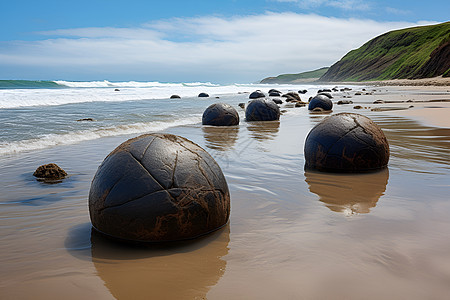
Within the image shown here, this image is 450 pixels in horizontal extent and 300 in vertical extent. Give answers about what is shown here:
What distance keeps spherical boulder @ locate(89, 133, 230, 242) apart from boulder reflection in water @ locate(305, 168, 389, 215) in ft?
5.17

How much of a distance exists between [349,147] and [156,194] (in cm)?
357

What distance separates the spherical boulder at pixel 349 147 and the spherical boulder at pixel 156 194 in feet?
9.25

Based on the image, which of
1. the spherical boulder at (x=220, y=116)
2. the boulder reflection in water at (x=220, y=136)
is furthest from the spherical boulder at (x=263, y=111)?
the boulder reflection in water at (x=220, y=136)

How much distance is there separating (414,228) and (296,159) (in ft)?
11.2

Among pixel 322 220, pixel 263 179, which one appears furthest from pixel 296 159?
pixel 322 220

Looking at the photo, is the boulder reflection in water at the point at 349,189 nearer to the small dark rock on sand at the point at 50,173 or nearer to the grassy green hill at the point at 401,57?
the small dark rock on sand at the point at 50,173

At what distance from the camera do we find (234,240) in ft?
10.9

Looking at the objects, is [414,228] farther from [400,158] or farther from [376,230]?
[400,158]

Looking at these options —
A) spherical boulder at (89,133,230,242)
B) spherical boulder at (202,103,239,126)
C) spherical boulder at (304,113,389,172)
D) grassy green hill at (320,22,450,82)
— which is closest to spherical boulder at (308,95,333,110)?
spherical boulder at (202,103,239,126)

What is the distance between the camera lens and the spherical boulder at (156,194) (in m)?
3.14

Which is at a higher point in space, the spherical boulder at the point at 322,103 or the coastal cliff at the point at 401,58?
the coastal cliff at the point at 401,58

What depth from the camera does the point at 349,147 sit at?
566 centimetres

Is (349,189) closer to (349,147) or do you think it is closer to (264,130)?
(349,147)

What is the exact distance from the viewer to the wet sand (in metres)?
2.53
